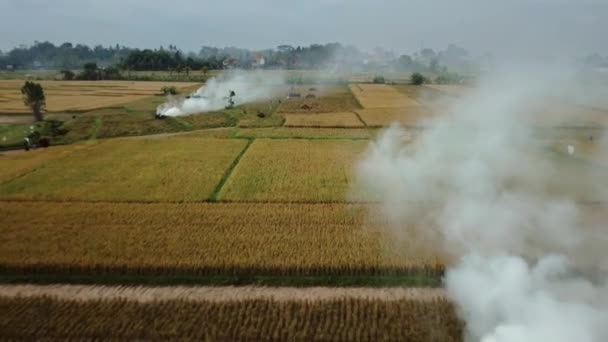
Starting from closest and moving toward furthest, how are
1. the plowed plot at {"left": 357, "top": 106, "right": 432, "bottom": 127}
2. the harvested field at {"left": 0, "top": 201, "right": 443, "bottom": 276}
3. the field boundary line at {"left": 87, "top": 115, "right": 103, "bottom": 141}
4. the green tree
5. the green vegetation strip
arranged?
the green vegetation strip → the harvested field at {"left": 0, "top": 201, "right": 443, "bottom": 276} → the field boundary line at {"left": 87, "top": 115, "right": 103, "bottom": 141} → the plowed plot at {"left": 357, "top": 106, "right": 432, "bottom": 127} → the green tree

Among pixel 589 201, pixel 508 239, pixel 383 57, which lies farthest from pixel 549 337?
pixel 383 57

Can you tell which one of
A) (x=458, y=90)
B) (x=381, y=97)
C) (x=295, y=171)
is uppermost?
(x=458, y=90)

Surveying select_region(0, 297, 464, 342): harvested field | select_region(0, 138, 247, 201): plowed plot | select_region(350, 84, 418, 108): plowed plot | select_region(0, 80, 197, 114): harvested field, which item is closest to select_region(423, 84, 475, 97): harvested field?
select_region(350, 84, 418, 108): plowed plot

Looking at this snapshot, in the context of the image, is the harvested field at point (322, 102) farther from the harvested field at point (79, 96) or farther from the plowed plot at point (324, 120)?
the harvested field at point (79, 96)

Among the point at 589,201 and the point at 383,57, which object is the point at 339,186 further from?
the point at 383,57

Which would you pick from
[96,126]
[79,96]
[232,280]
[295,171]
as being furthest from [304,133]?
[79,96]

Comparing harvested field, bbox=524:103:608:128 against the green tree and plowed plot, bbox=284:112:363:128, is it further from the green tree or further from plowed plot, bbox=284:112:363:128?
the green tree

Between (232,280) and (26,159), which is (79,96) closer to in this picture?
(26,159)
